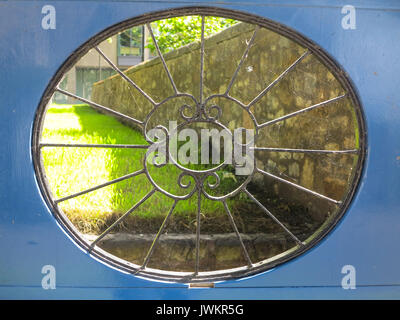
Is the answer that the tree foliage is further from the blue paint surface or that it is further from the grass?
the blue paint surface

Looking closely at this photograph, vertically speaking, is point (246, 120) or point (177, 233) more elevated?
point (246, 120)

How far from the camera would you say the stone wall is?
8.80ft

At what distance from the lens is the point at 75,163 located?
3.87 metres

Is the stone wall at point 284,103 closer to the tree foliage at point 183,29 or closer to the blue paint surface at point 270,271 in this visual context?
the blue paint surface at point 270,271

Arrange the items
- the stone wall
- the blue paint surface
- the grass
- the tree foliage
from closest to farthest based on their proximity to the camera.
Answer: the blue paint surface → the stone wall → the grass → the tree foliage

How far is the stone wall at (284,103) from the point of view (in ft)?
8.80

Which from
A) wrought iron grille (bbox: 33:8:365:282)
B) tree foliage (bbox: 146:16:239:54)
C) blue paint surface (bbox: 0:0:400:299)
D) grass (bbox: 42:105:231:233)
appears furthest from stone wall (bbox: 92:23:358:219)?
tree foliage (bbox: 146:16:239:54)

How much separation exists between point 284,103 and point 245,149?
137cm

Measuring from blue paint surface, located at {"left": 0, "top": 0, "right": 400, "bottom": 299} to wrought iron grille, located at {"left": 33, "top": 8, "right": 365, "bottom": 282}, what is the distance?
0.04 metres

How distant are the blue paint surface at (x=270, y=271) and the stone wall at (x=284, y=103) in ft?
0.87

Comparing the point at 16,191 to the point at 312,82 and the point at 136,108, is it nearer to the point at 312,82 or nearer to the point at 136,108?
the point at 312,82

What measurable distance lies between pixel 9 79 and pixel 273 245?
188 cm
